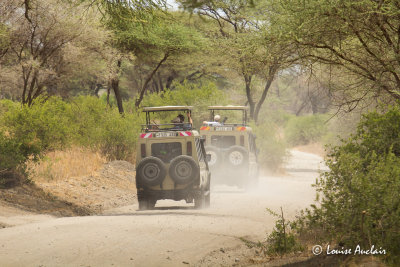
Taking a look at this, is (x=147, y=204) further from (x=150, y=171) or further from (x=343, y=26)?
(x=343, y=26)

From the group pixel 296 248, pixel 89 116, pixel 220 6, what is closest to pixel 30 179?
pixel 296 248

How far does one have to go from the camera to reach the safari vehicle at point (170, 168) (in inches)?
476

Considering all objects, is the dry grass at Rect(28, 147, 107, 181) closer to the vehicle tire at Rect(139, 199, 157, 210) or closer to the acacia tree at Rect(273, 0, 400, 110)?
the vehicle tire at Rect(139, 199, 157, 210)

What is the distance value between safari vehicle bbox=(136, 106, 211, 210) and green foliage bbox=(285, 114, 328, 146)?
4087 centimetres

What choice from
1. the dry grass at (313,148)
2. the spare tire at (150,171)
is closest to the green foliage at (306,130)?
the dry grass at (313,148)

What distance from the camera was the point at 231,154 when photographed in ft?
55.0

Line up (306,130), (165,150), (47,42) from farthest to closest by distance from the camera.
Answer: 1. (306,130)
2. (47,42)
3. (165,150)

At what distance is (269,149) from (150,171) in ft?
53.5

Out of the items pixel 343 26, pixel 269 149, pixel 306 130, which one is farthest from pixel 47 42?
pixel 306 130

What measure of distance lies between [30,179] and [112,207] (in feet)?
6.66

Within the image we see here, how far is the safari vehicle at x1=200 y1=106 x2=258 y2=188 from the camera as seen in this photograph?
1680 cm

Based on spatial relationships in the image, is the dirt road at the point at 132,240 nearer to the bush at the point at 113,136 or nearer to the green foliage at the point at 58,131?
the green foliage at the point at 58,131

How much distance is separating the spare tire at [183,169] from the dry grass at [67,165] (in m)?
3.86

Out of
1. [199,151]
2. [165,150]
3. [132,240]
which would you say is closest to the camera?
[132,240]
